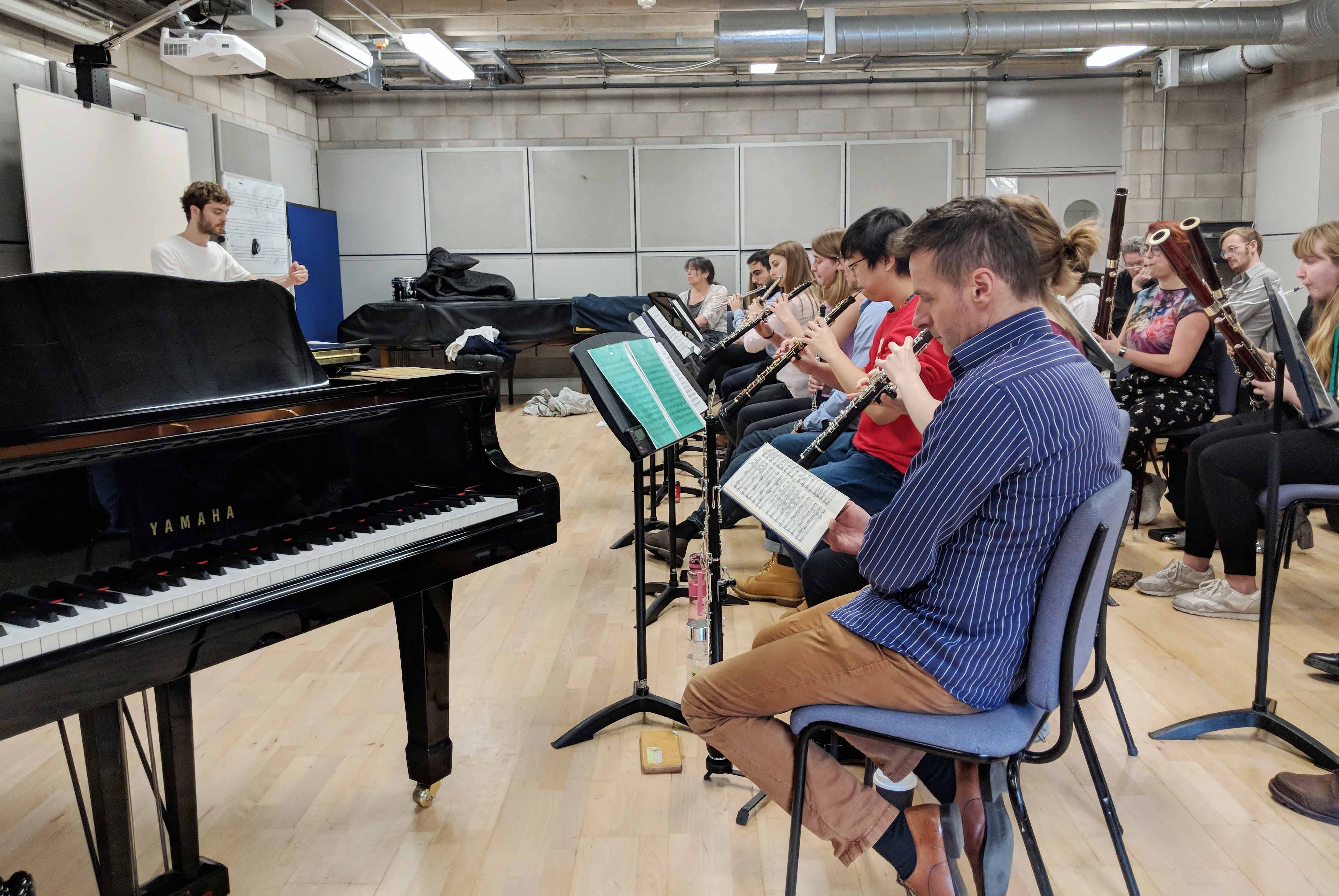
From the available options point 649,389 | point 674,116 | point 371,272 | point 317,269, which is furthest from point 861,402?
point 371,272

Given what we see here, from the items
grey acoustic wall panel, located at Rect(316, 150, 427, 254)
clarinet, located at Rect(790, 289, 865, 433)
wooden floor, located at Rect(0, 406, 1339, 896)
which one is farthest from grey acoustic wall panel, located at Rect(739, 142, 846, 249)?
wooden floor, located at Rect(0, 406, 1339, 896)

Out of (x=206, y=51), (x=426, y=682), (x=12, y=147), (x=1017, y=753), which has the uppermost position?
(x=206, y=51)

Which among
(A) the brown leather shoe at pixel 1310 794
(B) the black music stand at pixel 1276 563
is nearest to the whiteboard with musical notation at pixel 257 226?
(B) the black music stand at pixel 1276 563

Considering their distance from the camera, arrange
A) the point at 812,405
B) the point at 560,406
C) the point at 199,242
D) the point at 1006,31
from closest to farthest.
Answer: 1. the point at 812,405
2. the point at 199,242
3. the point at 1006,31
4. the point at 560,406

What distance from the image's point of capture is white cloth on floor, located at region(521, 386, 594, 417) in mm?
8133

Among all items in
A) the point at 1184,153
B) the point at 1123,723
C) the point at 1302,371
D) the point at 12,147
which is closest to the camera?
the point at 1302,371

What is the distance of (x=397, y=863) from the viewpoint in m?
1.87

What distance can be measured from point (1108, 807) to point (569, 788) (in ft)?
3.55

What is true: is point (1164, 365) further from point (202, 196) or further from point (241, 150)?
point (241, 150)

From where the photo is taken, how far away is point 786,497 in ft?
5.38

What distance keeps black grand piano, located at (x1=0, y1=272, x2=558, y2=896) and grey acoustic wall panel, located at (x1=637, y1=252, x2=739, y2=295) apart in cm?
704

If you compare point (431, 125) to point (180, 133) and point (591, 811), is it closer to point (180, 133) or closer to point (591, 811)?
point (180, 133)

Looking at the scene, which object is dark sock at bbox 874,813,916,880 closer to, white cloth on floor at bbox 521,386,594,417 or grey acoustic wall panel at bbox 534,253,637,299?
white cloth on floor at bbox 521,386,594,417

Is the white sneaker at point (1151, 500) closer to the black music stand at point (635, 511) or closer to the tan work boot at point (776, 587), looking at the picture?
the tan work boot at point (776, 587)
